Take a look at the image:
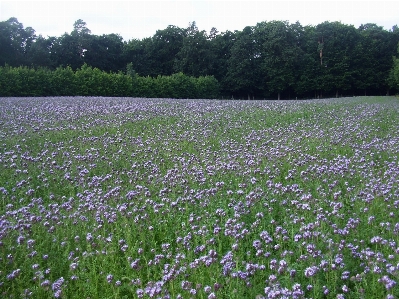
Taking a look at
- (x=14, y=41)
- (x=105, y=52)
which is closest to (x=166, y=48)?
(x=105, y=52)

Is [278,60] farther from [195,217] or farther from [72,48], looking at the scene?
[195,217]

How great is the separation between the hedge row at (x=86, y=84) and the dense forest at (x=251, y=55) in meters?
13.8

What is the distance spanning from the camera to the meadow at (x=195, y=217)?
3.80 meters

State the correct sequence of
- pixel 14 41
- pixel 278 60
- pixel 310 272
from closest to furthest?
pixel 310 272, pixel 14 41, pixel 278 60

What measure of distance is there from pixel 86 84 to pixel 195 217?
29.1 m

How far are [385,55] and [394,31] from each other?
6163 millimetres

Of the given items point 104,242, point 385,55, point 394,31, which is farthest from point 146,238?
point 394,31

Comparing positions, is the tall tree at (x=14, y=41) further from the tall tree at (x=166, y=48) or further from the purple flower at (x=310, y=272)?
the purple flower at (x=310, y=272)

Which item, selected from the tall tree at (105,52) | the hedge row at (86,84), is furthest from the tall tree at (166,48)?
the hedge row at (86,84)

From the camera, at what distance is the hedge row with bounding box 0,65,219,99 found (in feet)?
91.8

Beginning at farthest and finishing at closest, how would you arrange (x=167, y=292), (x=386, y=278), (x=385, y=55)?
(x=385, y=55) → (x=167, y=292) → (x=386, y=278)

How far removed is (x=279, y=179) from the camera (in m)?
7.00

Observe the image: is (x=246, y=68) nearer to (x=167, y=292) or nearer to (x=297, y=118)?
(x=297, y=118)

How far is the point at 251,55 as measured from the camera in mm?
58781
